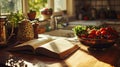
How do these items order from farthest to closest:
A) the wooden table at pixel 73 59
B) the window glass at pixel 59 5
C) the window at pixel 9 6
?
the window glass at pixel 59 5 → the window at pixel 9 6 → the wooden table at pixel 73 59

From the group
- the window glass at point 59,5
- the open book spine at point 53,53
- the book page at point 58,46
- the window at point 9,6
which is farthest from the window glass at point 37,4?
the open book spine at point 53,53

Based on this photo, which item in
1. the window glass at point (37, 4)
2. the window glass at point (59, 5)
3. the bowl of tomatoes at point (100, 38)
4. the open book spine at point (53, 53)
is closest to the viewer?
the open book spine at point (53, 53)

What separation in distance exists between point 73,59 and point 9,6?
1.69 m

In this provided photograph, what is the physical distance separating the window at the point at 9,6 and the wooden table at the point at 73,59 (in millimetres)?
1170

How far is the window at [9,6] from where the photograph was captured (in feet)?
9.00

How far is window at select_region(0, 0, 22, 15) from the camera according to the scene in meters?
2.74

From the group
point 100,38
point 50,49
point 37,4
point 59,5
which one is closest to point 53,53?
point 50,49

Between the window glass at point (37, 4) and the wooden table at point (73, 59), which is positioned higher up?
the window glass at point (37, 4)

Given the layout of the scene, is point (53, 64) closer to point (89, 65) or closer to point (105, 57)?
point (89, 65)

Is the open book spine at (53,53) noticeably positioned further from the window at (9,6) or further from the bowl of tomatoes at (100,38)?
the window at (9,6)

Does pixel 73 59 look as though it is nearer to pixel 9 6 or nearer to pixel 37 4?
pixel 9 6

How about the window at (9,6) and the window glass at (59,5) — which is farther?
the window glass at (59,5)

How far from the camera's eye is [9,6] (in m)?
2.89

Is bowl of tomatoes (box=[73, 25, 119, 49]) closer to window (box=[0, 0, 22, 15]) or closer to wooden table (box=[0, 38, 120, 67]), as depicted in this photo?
wooden table (box=[0, 38, 120, 67])
